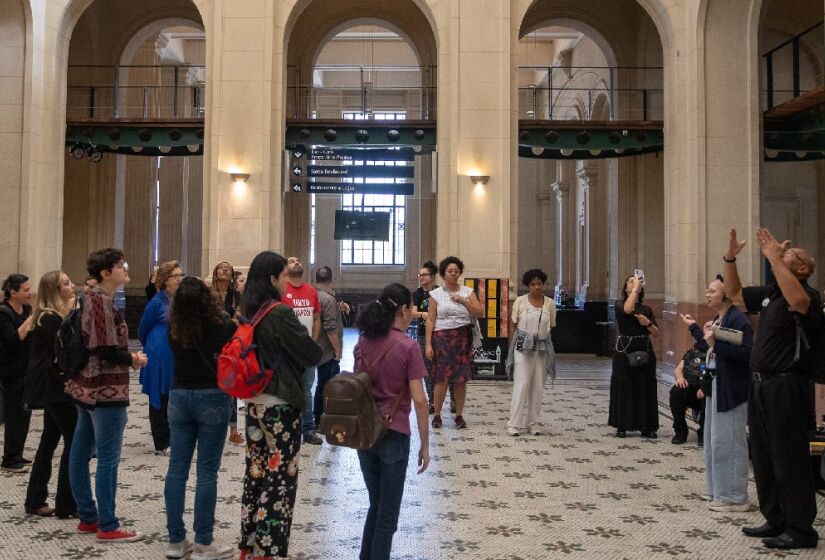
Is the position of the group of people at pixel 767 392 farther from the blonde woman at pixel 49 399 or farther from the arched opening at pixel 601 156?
the arched opening at pixel 601 156

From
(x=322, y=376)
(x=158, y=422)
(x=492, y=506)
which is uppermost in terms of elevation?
(x=322, y=376)

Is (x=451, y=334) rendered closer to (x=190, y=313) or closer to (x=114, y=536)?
(x=114, y=536)

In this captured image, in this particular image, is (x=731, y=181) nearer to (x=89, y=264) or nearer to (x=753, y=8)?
(x=753, y=8)

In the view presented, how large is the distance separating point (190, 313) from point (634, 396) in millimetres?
5380

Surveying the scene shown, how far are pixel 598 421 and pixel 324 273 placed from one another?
3.51 metres

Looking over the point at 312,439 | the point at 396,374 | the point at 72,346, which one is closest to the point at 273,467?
the point at 396,374

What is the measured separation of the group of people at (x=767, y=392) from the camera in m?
4.72

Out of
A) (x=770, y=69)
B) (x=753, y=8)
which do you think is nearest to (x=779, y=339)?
(x=753, y=8)

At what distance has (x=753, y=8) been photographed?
12734 mm

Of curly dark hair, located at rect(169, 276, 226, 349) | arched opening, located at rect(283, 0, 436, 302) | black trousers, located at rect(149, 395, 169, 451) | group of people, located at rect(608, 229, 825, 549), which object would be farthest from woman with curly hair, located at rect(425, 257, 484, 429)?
arched opening, located at rect(283, 0, 436, 302)

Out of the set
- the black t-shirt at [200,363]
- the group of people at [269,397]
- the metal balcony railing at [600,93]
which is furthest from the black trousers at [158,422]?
the metal balcony railing at [600,93]

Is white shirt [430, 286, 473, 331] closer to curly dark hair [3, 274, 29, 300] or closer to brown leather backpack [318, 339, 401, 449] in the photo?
curly dark hair [3, 274, 29, 300]

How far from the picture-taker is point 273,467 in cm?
409

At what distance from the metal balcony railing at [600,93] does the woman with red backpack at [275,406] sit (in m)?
12.5
